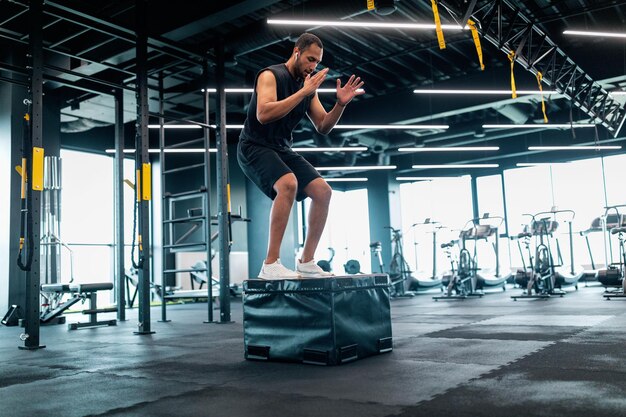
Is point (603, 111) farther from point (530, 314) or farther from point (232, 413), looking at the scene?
point (232, 413)

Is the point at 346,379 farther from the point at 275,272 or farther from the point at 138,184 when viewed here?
the point at 138,184

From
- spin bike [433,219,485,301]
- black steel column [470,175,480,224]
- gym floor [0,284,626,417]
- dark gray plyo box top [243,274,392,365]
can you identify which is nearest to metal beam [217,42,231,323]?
gym floor [0,284,626,417]

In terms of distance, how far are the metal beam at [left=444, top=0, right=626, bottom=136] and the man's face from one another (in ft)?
13.0

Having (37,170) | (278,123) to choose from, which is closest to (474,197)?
(37,170)

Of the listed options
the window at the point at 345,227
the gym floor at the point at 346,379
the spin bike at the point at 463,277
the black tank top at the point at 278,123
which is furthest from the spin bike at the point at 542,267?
the window at the point at 345,227

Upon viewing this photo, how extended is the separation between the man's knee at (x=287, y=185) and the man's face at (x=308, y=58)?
63 cm

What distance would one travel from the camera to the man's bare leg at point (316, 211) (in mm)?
3127

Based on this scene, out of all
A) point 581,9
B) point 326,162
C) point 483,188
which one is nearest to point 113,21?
point 581,9

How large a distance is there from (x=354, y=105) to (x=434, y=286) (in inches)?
177

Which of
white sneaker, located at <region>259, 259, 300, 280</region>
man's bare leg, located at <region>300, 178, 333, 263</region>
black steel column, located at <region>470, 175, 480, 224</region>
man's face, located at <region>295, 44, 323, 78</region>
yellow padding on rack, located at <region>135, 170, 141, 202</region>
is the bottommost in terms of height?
white sneaker, located at <region>259, 259, 300, 280</region>

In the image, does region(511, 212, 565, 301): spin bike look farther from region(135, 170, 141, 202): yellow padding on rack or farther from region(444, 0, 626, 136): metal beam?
region(135, 170, 141, 202): yellow padding on rack

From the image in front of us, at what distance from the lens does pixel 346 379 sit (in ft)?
8.00

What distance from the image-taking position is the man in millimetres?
3002

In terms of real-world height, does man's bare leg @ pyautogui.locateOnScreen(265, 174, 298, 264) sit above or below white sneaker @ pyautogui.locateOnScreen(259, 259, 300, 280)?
above
